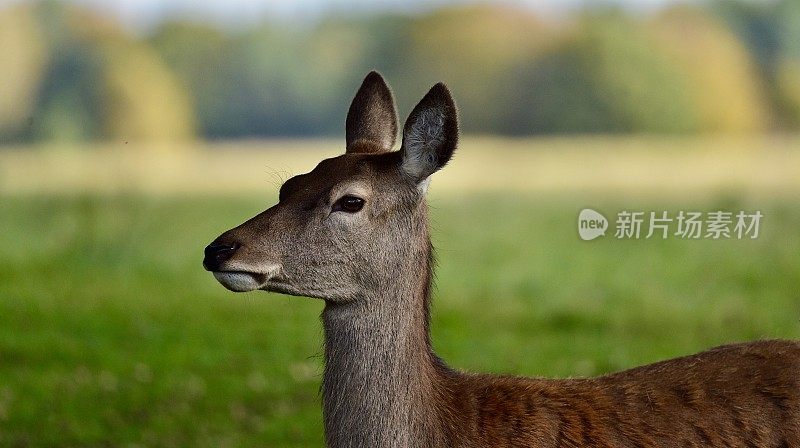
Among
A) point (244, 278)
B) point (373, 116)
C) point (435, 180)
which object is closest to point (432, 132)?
point (373, 116)

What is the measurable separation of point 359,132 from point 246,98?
32.5 feet

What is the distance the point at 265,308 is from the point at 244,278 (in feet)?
22.8

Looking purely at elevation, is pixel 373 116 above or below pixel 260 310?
above

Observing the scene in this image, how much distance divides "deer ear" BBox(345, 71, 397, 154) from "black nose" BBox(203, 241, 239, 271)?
3.36 ft

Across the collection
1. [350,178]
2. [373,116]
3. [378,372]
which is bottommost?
[378,372]

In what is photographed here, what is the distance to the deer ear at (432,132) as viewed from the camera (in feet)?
15.6

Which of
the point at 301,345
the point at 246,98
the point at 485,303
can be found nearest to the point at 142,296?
the point at 301,345

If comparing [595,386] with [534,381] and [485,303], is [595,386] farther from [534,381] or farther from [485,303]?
[485,303]

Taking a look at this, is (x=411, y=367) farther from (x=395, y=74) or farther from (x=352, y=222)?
(x=395, y=74)

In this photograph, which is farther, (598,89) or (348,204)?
(598,89)

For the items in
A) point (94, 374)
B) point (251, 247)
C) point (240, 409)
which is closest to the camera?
point (251, 247)

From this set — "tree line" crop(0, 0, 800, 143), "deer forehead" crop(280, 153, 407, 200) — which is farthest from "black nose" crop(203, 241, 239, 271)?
"tree line" crop(0, 0, 800, 143)

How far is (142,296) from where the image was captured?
1173cm

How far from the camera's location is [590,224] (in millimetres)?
10594
